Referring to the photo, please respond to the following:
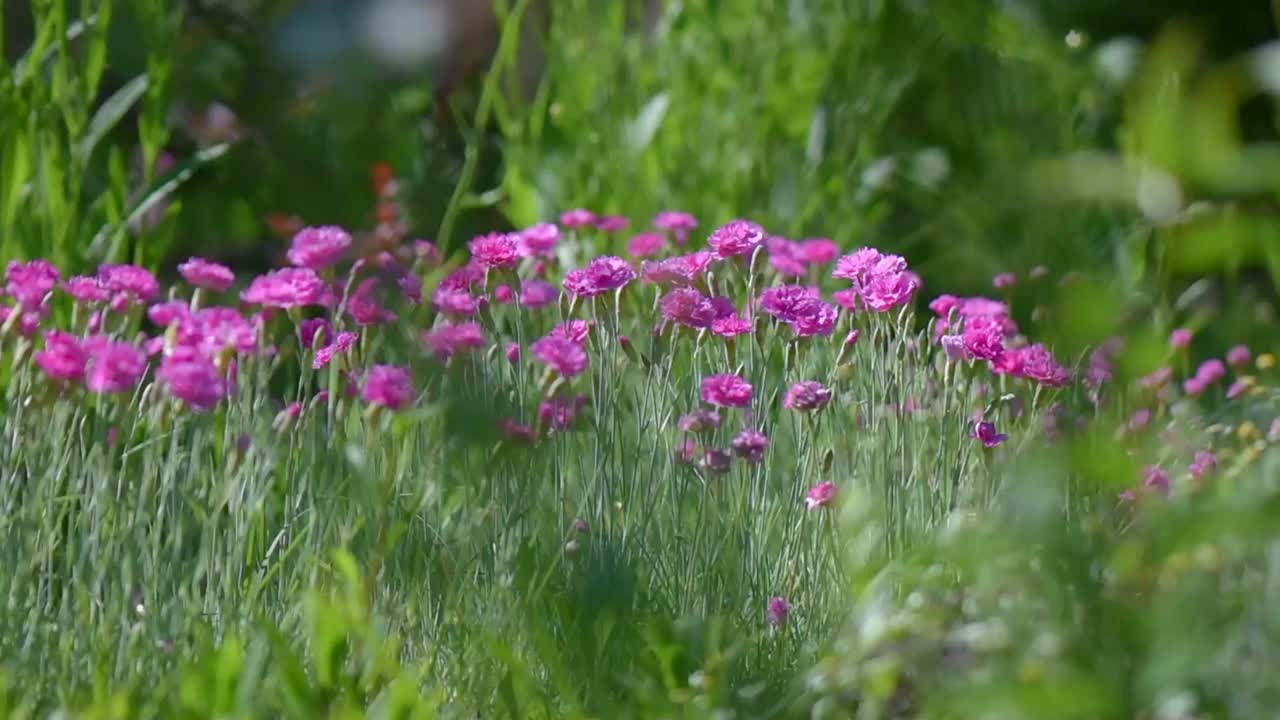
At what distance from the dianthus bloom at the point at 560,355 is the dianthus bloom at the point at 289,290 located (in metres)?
0.50

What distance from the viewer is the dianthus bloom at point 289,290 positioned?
7.41ft

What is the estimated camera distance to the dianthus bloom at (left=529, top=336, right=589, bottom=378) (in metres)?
1.91

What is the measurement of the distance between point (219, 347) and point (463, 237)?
8.13ft

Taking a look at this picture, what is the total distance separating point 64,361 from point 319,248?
520mm

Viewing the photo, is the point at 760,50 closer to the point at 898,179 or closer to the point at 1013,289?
the point at 898,179

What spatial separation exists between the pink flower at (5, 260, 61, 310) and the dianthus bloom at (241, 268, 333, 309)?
0.29 metres

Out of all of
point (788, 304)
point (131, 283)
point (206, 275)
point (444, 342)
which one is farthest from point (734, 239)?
point (444, 342)

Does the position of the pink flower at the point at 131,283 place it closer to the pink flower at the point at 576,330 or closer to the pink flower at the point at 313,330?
the pink flower at the point at 313,330

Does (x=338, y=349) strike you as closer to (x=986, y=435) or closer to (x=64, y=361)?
(x=64, y=361)

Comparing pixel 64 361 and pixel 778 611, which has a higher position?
pixel 64 361

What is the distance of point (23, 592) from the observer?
1924 mm

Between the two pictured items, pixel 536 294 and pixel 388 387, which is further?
pixel 536 294

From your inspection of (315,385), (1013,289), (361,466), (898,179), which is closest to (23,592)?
(361,466)

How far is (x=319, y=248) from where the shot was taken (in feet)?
7.74
